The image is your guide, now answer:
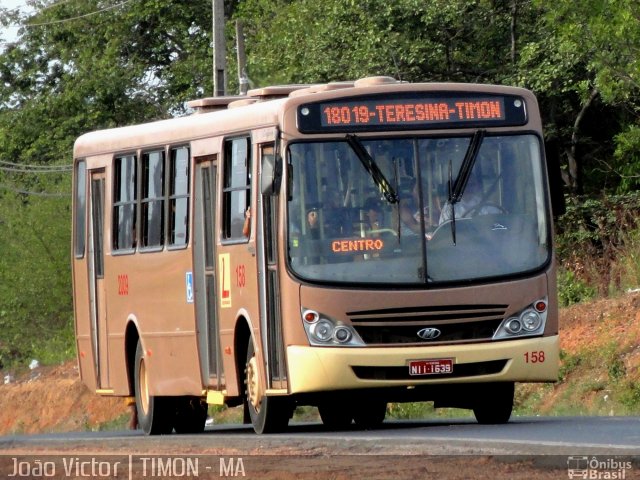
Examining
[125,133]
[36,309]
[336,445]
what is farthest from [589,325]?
[36,309]

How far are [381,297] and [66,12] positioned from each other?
3756 centimetres

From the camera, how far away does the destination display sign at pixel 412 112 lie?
14195 mm

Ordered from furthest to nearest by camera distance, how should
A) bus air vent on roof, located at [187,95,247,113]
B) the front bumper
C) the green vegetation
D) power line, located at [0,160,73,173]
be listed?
power line, located at [0,160,73,173], the green vegetation, bus air vent on roof, located at [187,95,247,113], the front bumper

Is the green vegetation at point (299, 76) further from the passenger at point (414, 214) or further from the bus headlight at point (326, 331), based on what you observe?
the bus headlight at point (326, 331)

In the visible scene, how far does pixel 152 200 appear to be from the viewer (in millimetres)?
17141

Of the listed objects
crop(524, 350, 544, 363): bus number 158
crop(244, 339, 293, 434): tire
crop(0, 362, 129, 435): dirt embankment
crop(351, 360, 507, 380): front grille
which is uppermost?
crop(524, 350, 544, 363): bus number 158

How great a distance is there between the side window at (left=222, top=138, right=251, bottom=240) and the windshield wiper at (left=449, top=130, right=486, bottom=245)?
1820 millimetres

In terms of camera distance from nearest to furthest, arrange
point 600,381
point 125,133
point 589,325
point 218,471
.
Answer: point 218,471
point 125,133
point 600,381
point 589,325

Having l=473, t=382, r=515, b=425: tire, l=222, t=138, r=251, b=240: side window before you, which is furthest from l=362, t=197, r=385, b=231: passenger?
l=473, t=382, r=515, b=425: tire

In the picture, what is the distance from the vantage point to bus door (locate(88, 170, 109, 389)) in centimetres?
1856

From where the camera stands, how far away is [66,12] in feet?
163

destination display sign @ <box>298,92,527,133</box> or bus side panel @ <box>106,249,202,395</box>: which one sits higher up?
destination display sign @ <box>298,92,527,133</box>

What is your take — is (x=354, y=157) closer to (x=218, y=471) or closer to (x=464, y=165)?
(x=464, y=165)

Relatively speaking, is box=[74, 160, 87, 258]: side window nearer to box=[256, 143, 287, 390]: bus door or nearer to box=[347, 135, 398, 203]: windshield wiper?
box=[256, 143, 287, 390]: bus door
